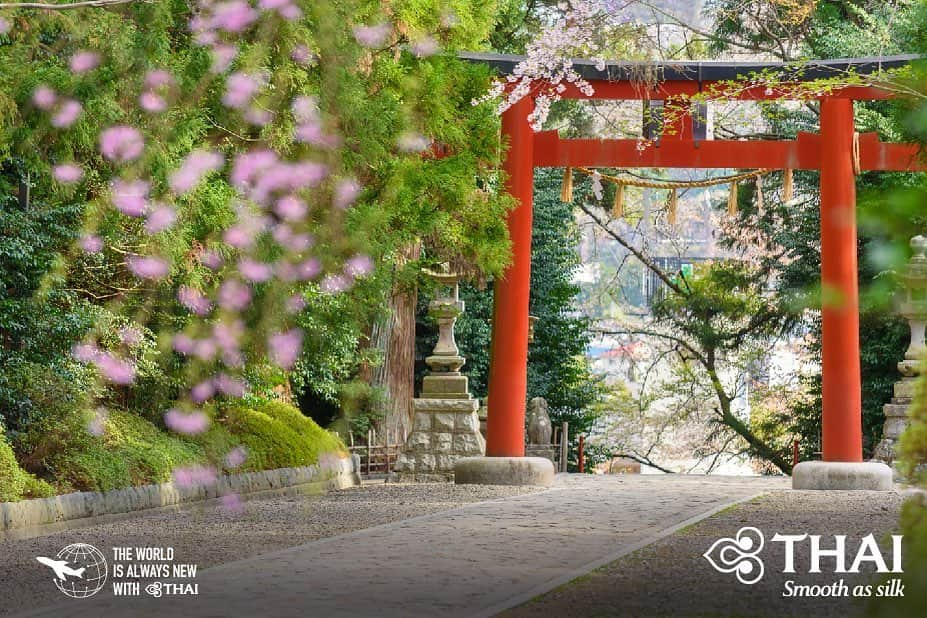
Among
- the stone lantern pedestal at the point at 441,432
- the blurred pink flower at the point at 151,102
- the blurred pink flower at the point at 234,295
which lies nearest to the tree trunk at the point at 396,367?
the stone lantern pedestal at the point at 441,432

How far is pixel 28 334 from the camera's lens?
9.01 metres

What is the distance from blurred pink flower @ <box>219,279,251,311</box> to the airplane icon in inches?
113

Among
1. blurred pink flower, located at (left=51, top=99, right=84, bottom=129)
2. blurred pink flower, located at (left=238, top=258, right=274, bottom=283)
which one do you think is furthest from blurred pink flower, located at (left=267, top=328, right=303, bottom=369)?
blurred pink flower, located at (left=51, top=99, right=84, bottom=129)

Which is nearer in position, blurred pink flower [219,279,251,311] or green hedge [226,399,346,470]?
blurred pink flower [219,279,251,311]

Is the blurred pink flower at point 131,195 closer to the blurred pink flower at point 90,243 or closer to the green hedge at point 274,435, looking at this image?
the blurred pink flower at point 90,243

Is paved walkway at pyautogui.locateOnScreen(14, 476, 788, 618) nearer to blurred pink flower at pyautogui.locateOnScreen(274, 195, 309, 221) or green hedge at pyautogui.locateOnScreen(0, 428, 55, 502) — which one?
green hedge at pyautogui.locateOnScreen(0, 428, 55, 502)

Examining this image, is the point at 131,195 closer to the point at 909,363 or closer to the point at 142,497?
the point at 142,497

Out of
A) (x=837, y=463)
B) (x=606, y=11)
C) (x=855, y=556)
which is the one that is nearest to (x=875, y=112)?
(x=837, y=463)

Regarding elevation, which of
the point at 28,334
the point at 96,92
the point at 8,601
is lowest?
the point at 8,601

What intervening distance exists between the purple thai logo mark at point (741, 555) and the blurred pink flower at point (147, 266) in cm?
414

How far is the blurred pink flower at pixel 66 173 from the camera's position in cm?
828

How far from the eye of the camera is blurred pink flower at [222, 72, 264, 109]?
8773mm

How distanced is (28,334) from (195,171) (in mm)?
1830

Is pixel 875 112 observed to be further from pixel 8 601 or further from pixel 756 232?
pixel 8 601
